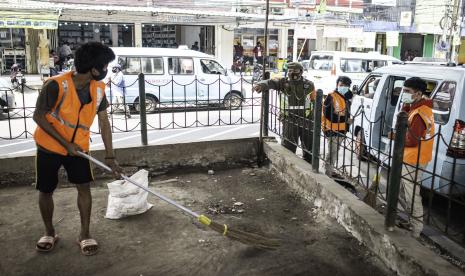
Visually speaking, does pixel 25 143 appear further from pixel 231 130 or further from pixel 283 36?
pixel 283 36

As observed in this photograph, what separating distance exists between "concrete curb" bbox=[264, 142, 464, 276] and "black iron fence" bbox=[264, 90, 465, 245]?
14 centimetres

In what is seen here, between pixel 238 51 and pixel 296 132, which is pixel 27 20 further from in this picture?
pixel 296 132

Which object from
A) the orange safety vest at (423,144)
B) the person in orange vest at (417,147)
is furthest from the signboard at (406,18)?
the orange safety vest at (423,144)

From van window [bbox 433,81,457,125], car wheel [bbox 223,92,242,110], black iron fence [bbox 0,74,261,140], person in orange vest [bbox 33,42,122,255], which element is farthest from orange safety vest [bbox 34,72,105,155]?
black iron fence [bbox 0,74,261,140]

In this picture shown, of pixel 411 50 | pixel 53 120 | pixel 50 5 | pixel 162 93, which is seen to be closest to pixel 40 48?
pixel 50 5

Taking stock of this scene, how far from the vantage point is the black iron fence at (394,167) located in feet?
10.3

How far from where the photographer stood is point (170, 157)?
17.6 ft

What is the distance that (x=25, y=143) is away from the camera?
8.36 metres

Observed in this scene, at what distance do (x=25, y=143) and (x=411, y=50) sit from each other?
2978cm

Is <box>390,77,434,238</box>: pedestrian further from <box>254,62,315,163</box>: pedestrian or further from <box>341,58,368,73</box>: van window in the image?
<box>341,58,368,73</box>: van window

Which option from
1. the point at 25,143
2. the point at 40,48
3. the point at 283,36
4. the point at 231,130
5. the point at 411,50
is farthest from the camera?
the point at 411,50

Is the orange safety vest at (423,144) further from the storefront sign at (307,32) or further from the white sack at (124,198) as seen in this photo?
the storefront sign at (307,32)

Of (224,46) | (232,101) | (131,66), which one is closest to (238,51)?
(224,46)

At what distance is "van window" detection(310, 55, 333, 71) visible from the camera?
15430 mm
